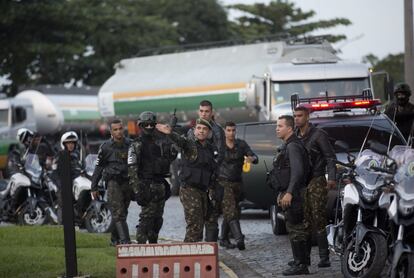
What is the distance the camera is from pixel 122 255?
1113cm

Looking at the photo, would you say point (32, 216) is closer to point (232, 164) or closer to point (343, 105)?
point (232, 164)

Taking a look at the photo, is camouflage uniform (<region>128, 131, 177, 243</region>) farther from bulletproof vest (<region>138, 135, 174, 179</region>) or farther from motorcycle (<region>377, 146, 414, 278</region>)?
motorcycle (<region>377, 146, 414, 278</region>)

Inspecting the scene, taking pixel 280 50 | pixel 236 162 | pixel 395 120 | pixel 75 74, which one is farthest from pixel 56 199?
pixel 75 74

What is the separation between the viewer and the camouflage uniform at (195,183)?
13680 millimetres

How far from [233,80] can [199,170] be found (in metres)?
19.4

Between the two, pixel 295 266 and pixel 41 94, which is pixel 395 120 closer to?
pixel 295 266

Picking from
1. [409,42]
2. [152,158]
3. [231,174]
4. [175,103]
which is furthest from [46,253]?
[175,103]

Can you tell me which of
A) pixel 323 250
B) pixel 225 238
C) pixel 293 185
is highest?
pixel 293 185

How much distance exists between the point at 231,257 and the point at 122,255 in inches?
164

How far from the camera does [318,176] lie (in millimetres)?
13359

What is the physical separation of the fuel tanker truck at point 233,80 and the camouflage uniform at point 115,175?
7583 millimetres

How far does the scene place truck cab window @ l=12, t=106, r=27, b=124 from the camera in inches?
1615

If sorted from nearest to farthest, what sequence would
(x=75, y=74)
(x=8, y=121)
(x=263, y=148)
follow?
(x=263, y=148) → (x=8, y=121) → (x=75, y=74)

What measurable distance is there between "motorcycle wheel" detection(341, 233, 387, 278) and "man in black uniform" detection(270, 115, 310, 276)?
127cm
